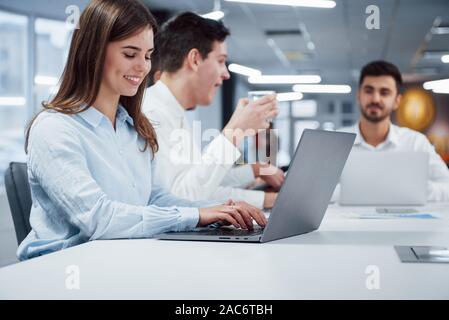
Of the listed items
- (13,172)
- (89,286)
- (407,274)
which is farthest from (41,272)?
(13,172)

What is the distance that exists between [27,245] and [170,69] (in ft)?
4.54

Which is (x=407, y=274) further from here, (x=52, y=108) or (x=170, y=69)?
(x=170, y=69)

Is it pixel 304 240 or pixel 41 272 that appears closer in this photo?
pixel 41 272

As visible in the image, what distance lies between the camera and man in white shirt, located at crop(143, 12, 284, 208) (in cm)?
213

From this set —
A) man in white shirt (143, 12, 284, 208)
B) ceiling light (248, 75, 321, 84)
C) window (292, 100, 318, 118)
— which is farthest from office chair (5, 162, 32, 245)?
window (292, 100, 318, 118)

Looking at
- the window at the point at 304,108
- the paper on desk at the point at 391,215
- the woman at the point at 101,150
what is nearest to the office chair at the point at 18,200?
the woman at the point at 101,150

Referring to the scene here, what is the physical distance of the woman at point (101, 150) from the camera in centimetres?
140

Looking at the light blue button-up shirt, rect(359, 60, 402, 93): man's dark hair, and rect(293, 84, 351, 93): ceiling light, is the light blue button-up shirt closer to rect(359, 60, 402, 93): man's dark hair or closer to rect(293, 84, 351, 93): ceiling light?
rect(359, 60, 402, 93): man's dark hair

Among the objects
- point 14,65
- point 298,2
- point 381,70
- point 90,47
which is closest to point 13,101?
point 14,65

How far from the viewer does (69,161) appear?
140 centimetres

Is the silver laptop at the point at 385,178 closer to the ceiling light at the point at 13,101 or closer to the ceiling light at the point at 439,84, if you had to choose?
the ceiling light at the point at 13,101

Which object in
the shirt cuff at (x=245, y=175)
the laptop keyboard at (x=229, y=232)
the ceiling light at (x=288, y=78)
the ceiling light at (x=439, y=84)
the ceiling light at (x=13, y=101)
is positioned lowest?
the laptop keyboard at (x=229, y=232)

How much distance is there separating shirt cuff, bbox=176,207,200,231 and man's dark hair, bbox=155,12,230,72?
4.29 feet

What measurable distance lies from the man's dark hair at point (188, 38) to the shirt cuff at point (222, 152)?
695mm
